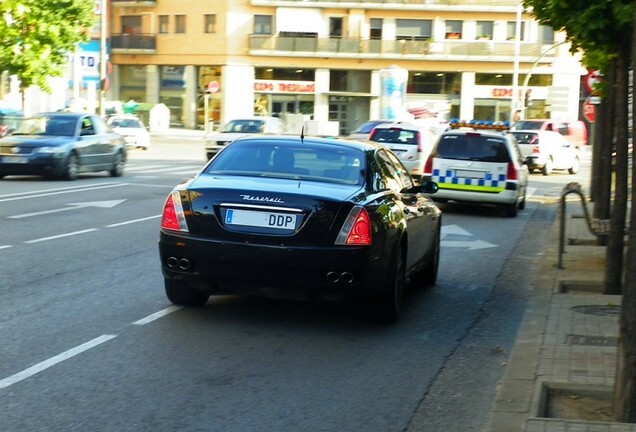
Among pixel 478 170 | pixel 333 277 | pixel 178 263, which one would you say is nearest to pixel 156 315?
pixel 178 263

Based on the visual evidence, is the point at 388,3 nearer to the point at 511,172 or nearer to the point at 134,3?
the point at 134,3

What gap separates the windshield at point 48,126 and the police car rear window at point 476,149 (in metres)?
9.07

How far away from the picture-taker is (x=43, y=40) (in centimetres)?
3919

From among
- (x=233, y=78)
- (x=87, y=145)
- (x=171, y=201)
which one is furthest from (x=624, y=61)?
(x=233, y=78)

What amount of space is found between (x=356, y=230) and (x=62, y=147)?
17.2 meters

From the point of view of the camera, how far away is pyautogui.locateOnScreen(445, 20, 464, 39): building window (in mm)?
69375

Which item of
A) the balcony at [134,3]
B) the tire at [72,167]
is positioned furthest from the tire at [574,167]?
the balcony at [134,3]

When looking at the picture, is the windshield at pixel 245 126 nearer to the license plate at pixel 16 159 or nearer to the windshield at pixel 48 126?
the windshield at pixel 48 126

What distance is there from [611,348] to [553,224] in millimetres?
12164

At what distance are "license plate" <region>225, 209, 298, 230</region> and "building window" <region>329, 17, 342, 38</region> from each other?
6280 cm

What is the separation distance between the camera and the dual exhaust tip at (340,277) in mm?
8125

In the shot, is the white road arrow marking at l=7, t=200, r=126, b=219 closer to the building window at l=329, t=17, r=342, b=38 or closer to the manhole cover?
the manhole cover

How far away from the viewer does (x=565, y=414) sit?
242 inches

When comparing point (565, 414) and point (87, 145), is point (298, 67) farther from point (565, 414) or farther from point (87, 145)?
point (565, 414)
